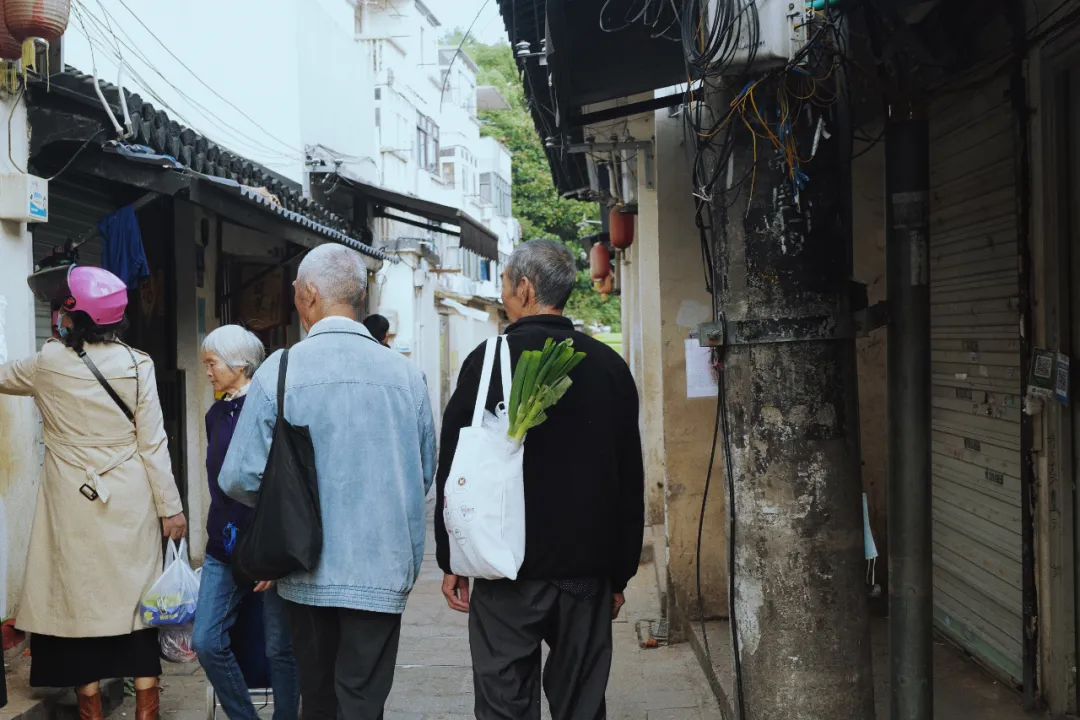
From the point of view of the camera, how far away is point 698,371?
5.54 metres

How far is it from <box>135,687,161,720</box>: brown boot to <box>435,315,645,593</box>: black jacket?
2.19 m

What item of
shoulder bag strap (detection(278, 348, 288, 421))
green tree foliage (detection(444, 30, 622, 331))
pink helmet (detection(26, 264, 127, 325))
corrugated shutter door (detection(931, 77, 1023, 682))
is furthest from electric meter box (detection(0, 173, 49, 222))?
green tree foliage (detection(444, 30, 622, 331))

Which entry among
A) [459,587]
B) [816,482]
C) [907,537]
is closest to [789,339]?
[816,482]

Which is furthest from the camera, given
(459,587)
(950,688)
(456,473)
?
(950,688)

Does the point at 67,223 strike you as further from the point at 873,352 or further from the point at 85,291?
the point at 873,352

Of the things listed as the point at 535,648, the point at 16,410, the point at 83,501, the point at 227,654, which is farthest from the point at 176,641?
the point at 535,648

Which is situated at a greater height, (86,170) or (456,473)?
(86,170)

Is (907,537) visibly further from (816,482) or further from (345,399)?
(345,399)

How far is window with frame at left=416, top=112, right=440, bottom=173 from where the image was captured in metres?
26.5

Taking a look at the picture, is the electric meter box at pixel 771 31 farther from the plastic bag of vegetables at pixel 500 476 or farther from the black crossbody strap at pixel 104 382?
the black crossbody strap at pixel 104 382

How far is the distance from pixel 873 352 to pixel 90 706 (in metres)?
4.71

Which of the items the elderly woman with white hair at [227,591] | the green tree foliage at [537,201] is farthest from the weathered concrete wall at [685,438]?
the green tree foliage at [537,201]

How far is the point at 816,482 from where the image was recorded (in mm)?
3674

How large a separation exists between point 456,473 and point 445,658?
11.7 feet
